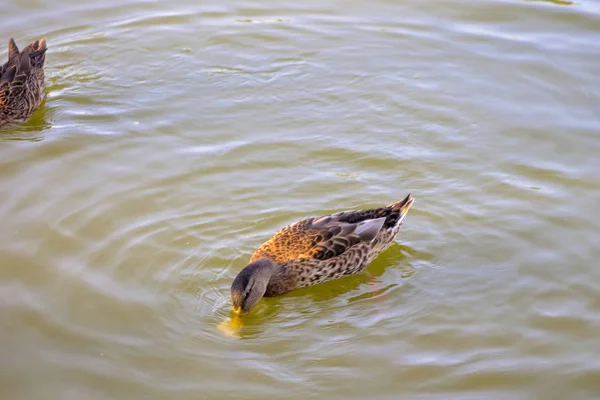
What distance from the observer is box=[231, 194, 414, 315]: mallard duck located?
7770 mm

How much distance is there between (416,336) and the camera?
6.93 m

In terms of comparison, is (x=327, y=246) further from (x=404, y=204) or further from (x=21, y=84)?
(x=21, y=84)

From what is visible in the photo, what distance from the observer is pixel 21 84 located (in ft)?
34.8

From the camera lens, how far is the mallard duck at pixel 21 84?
34.4ft

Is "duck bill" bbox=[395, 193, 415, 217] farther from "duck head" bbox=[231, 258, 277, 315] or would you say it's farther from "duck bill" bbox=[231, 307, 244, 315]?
"duck bill" bbox=[231, 307, 244, 315]

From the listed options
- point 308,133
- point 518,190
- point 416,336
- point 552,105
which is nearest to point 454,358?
point 416,336

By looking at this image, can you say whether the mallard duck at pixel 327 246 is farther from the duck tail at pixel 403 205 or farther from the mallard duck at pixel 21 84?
the mallard duck at pixel 21 84

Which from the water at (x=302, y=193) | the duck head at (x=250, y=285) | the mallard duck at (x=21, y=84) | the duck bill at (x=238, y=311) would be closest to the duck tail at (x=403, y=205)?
the water at (x=302, y=193)

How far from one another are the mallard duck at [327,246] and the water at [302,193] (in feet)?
0.52

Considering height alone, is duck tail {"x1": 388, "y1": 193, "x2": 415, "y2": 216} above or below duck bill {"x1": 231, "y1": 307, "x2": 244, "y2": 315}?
above

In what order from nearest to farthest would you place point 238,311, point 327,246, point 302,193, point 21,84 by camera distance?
point 238,311, point 327,246, point 302,193, point 21,84

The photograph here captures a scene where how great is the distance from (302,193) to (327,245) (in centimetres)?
109

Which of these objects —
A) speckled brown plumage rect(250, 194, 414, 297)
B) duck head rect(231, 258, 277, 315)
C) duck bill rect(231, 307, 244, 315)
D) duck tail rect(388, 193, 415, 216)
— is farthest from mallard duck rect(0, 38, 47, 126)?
duck tail rect(388, 193, 415, 216)

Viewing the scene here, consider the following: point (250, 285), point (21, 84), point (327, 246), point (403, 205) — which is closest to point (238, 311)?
point (250, 285)
